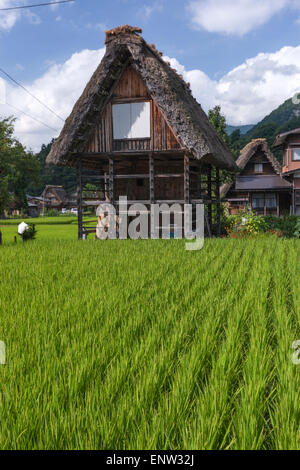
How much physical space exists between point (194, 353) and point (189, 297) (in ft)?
5.97

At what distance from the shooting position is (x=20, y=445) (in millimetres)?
1619

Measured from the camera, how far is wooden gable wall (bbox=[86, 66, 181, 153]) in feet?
39.9

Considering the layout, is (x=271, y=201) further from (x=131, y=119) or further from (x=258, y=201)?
(x=131, y=119)

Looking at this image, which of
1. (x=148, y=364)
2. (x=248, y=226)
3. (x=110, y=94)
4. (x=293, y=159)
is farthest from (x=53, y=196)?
(x=148, y=364)

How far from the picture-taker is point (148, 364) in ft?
7.87

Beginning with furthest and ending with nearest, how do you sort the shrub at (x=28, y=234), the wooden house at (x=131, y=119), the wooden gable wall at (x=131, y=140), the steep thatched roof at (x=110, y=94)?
the shrub at (x=28, y=234) → the wooden gable wall at (x=131, y=140) → the wooden house at (x=131, y=119) → the steep thatched roof at (x=110, y=94)

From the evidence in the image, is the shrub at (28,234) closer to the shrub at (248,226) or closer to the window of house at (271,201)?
the shrub at (248,226)

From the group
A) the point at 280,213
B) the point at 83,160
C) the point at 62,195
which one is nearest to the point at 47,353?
the point at 83,160

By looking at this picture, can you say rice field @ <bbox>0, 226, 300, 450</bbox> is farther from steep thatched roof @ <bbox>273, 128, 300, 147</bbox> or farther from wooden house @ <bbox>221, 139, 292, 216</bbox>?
wooden house @ <bbox>221, 139, 292, 216</bbox>

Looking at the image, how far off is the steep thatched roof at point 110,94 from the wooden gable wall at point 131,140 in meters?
0.20

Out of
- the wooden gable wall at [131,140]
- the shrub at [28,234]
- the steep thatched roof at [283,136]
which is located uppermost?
the steep thatched roof at [283,136]

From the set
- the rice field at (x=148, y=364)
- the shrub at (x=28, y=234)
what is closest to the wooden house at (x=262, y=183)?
the shrub at (x=28, y=234)

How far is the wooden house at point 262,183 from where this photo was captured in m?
24.9

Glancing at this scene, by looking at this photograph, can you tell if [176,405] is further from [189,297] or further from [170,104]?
[170,104]
